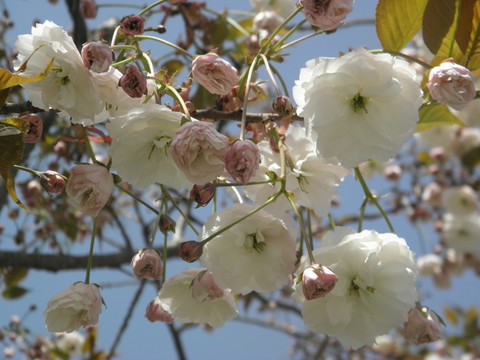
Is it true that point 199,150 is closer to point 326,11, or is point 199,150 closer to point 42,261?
point 326,11

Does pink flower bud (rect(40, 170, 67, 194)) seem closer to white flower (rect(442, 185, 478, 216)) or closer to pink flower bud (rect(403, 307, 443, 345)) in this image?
pink flower bud (rect(403, 307, 443, 345))

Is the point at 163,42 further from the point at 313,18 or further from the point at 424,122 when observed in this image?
the point at 424,122

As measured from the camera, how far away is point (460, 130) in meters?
4.20

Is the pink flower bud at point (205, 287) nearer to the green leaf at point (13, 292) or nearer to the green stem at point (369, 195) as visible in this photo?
the green stem at point (369, 195)

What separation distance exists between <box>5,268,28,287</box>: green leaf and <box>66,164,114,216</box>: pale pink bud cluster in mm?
1483

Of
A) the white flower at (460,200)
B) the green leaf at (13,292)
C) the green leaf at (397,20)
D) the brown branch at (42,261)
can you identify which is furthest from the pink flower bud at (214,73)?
the white flower at (460,200)

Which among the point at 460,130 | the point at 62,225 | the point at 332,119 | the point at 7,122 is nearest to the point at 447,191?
the point at 460,130

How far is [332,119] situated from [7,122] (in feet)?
1.59

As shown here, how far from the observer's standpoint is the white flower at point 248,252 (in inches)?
34.6

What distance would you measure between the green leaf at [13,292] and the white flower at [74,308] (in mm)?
1341

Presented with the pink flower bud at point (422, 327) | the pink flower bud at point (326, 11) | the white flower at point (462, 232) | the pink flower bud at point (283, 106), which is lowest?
the white flower at point (462, 232)

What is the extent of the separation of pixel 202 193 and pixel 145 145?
148 mm

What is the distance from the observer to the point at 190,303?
105 cm

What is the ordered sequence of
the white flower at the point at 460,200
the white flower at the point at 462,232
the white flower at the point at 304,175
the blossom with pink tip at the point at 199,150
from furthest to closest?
the white flower at the point at 462,232 < the white flower at the point at 460,200 < the white flower at the point at 304,175 < the blossom with pink tip at the point at 199,150
